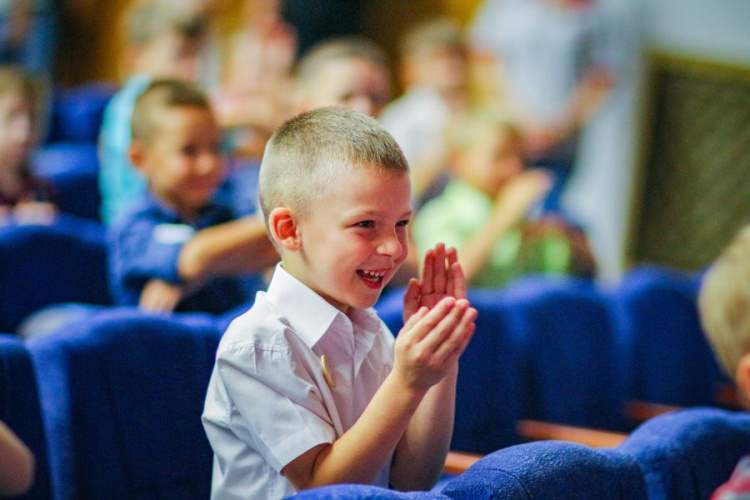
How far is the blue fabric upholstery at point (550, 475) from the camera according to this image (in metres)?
0.93

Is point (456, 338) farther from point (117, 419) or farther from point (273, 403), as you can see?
point (117, 419)

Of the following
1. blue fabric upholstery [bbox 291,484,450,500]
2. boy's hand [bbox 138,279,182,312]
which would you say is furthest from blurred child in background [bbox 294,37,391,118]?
blue fabric upholstery [bbox 291,484,450,500]

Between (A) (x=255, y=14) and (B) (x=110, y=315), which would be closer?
(B) (x=110, y=315)

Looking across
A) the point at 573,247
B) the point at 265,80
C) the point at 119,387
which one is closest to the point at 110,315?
the point at 119,387

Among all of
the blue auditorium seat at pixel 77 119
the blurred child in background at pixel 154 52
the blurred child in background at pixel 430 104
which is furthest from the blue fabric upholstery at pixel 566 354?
the blue auditorium seat at pixel 77 119

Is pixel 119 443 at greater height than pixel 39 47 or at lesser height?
lesser

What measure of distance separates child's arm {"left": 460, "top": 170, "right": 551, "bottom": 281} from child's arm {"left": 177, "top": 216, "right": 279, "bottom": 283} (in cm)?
104

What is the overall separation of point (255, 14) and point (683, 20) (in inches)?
86.1

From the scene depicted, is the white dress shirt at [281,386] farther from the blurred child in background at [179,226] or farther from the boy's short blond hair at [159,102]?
the boy's short blond hair at [159,102]

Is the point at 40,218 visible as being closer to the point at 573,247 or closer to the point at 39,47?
the point at 573,247

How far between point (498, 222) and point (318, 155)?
181 cm

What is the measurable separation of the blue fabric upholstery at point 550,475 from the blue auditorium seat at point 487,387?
0.74 metres

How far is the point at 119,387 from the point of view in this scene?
137 centimetres

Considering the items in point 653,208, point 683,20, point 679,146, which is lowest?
point 653,208
